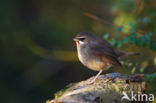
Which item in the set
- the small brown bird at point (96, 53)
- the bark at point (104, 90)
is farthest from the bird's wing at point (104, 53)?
the bark at point (104, 90)

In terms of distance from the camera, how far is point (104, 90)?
440cm

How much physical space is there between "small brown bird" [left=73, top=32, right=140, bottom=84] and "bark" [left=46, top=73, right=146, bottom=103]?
1.65ft

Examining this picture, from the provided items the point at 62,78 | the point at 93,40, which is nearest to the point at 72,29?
the point at 62,78

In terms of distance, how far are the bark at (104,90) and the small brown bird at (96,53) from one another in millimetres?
503

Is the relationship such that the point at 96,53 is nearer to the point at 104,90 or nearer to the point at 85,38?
the point at 85,38

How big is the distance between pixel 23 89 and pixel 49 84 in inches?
27.4

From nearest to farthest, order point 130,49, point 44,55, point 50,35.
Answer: point 130,49
point 44,55
point 50,35

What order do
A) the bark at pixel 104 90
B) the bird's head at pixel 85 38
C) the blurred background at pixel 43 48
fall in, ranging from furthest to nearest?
the blurred background at pixel 43 48 < the bird's head at pixel 85 38 < the bark at pixel 104 90

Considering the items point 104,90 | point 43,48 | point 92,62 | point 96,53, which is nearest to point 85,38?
point 96,53

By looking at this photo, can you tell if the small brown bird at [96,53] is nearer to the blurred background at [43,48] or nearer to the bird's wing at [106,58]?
the bird's wing at [106,58]

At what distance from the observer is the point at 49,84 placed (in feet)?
32.1

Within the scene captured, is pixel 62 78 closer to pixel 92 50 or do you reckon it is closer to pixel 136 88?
pixel 92 50

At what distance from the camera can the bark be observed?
3.98m

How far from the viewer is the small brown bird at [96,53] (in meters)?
5.69
